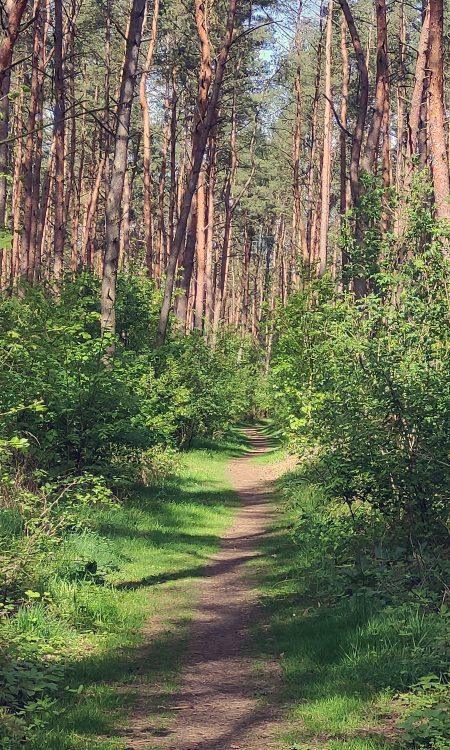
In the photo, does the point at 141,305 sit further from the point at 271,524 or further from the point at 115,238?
the point at 271,524

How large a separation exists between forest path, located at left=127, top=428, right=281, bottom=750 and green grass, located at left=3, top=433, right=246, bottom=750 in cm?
14

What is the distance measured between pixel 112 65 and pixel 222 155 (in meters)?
7.85

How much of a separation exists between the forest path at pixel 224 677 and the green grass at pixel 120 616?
14cm

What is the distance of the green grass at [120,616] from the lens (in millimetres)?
5312

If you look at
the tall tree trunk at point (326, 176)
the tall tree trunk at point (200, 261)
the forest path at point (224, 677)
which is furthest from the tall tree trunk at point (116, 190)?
the tall tree trunk at point (200, 261)

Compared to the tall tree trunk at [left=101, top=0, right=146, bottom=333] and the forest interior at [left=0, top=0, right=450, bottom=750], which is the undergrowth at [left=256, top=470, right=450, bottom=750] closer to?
the forest interior at [left=0, top=0, right=450, bottom=750]

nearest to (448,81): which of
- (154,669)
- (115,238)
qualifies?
(115,238)

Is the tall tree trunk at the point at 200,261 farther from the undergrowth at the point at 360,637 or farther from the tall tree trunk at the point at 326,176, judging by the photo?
the undergrowth at the point at 360,637

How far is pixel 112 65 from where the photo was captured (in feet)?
132

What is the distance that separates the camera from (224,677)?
635cm

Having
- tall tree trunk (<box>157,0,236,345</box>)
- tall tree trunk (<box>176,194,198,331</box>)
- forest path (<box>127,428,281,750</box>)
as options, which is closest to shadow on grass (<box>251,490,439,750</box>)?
forest path (<box>127,428,281,750</box>)

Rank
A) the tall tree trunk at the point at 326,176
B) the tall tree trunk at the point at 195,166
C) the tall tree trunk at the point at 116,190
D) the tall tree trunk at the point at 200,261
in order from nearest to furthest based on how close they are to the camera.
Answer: the tall tree trunk at the point at 116,190 → the tall tree trunk at the point at 195,166 → the tall tree trunk at the point at 326,176 → the tall tree trunk at the point at 200,261

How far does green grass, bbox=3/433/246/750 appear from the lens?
531 centimetres

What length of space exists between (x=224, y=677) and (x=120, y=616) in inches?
60.9
